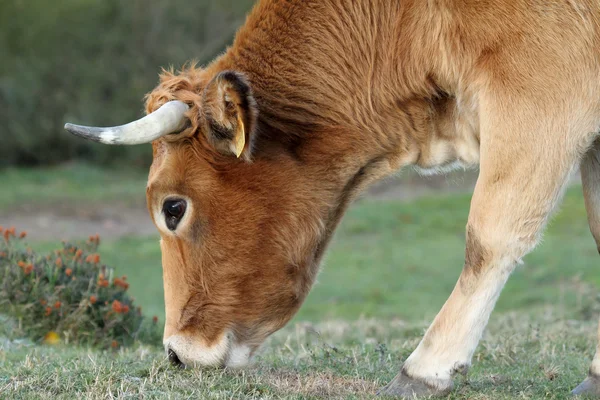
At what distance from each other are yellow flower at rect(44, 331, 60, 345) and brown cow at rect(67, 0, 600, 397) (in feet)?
6.95

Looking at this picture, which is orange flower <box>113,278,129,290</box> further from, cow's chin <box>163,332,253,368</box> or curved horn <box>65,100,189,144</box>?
curved horn <box>65,100,189,144</box>

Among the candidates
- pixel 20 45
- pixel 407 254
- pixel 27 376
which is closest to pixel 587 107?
pixel 27 376

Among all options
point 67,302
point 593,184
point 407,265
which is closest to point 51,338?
point 67,302

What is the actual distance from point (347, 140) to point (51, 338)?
3071 millimetres

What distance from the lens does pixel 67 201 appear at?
18734 millimetres

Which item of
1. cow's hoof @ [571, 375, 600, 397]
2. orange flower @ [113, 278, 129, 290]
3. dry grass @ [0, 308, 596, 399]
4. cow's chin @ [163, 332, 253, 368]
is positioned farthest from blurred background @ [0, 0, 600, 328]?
cow's chin @ [163, 332, 253, 368]

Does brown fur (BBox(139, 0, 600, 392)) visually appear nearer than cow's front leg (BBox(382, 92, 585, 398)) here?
No

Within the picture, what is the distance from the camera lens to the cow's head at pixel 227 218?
15.6 feet

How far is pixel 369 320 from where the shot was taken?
9.77 metres

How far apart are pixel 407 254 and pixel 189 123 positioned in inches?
450

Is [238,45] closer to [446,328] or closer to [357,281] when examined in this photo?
[446,328]

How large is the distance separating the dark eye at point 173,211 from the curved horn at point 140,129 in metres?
0.39

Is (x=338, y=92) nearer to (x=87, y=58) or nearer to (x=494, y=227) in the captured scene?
(x=494, y=227)

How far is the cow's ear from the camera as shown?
4535 mm
